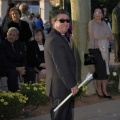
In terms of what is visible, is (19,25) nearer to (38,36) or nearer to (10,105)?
(38,36)

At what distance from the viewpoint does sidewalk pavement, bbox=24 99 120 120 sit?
6191mm

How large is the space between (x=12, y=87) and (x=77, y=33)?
1.66 meters

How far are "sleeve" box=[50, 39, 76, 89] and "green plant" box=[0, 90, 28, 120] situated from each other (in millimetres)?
1472

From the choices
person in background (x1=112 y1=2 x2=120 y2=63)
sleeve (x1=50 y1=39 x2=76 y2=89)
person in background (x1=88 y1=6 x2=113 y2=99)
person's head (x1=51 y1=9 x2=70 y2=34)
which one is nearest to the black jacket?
person in background (x1=88 y1=6 x2=113 y2=99)

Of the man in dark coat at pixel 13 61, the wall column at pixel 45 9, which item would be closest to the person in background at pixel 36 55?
the man in dark coat at pixel 13 61

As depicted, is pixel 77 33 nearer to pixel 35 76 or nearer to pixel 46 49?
pixel 35 76

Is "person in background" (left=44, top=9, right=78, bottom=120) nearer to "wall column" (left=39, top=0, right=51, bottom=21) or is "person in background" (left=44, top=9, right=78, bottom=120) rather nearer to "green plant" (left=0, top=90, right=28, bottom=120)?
"green plant" (left=0, top=90, right=28, bottom=120)

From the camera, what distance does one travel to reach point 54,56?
4.38 meters

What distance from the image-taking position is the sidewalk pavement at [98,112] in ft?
20.3

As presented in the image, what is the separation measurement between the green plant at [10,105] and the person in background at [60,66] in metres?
1.08

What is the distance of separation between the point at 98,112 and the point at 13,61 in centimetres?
199

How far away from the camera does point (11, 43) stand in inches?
289

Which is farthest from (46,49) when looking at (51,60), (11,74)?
(11,74)

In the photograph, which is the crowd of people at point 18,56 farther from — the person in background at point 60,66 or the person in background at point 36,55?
the person in background at point 60,66
